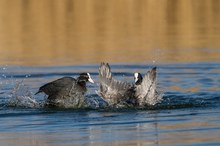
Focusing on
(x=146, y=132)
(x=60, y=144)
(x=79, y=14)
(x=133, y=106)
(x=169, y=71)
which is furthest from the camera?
(x=79, y=14)

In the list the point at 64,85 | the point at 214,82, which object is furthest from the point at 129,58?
the point at 64,85

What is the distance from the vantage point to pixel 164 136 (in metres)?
12.4

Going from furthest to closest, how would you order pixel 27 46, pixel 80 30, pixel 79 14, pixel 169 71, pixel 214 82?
pixel 79 14
pixel 80 30
pixel 27 46
pixel 169 71
pixel 214 82

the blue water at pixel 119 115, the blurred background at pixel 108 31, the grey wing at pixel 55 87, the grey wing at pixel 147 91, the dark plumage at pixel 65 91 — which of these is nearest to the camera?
the blue water at pixel 119 115

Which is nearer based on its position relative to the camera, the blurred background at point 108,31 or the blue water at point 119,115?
the blue water at point 119,115

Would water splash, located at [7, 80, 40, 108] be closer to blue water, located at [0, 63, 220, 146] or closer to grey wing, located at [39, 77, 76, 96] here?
blue water, located at [0, 63, 220, 146]

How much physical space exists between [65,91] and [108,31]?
505 inches

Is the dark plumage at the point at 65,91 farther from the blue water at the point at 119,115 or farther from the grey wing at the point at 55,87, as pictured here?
the blue water at the point at 119,115

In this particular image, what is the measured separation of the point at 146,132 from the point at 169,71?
6297 mm

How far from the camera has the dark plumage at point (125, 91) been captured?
1495 cm

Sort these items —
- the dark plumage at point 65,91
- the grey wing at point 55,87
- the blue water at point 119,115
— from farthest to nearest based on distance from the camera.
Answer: the grey wing at point 55,87
the dark plumage at point 65,91
the blue water at point 119,115

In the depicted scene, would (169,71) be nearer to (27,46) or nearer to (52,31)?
(27,46)

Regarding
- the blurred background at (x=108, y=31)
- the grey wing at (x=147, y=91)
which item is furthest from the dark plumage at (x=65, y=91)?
the blurred background at (x=108, y=31)

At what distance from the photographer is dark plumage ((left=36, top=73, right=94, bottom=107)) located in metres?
15.4
